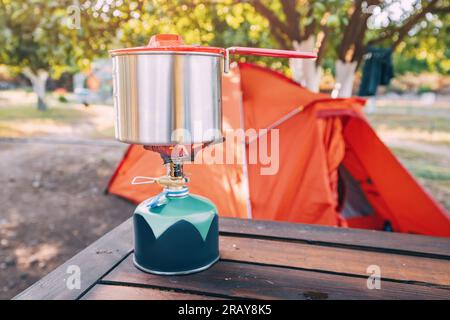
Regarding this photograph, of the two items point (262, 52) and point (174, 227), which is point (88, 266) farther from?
point (262, 52)

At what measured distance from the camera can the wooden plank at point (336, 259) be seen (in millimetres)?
1211

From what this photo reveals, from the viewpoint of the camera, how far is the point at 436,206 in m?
3.03

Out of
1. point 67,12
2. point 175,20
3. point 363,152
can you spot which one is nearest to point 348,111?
point 363,152

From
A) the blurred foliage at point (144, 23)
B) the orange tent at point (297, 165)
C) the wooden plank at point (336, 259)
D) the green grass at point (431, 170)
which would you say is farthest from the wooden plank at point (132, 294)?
the green grass at point (431, 170)

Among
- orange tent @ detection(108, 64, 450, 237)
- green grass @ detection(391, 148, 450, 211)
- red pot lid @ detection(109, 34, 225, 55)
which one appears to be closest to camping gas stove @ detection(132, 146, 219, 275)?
red pot lid @ detection(109, 34, 225, 55)

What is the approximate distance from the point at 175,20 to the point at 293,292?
358 centimetres

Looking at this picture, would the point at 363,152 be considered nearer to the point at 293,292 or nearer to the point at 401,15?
the point at 401,15

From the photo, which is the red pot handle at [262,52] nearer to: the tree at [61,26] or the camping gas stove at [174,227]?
the camping gas stove at [174,227]

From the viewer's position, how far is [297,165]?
3.03 meters

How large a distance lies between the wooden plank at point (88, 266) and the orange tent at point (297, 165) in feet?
5.30

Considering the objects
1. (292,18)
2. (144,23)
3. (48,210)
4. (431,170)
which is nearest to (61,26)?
(144,23)

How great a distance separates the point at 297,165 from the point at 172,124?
209 cm

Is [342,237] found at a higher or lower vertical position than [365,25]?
lower

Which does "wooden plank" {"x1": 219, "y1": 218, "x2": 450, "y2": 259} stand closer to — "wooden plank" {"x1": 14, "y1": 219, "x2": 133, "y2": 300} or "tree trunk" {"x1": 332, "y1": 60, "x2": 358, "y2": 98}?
"wooden plank" {"x1": 14, "y1": 219, "x2": 133, "y2": 300}
